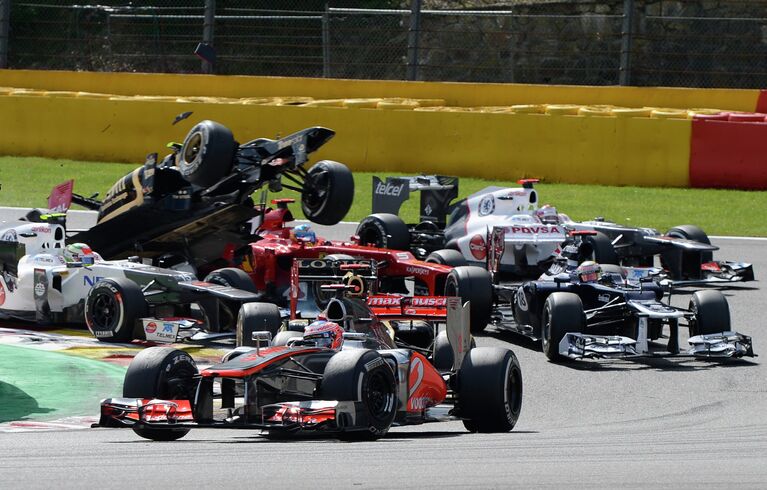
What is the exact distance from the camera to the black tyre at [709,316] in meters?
11.7

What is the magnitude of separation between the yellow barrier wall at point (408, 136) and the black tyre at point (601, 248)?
6120 mm

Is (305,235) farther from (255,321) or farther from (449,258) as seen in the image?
(255,321)

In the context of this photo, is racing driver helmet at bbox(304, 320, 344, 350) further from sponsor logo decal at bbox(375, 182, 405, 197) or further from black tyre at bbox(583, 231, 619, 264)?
sponsor logo decal at bbox(375, 182, 405, 197)

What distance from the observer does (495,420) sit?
28.8 ft

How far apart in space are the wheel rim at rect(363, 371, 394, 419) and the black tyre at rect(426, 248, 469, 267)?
5995 millimetres

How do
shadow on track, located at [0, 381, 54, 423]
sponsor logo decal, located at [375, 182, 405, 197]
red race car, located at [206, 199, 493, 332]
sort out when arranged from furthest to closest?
sponsor logo decal, located at [375, 182, 405, 197], red race car, located at [206, 199, 493, 332], shadow on track, located at [0, 381, 54, 423]

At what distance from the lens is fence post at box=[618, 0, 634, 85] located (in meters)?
23.0

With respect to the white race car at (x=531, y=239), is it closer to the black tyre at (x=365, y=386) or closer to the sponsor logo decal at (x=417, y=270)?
the sponsor logo decal at (x=417, y=270)

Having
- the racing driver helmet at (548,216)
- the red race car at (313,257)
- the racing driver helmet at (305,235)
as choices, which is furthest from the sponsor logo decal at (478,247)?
the racing driver helmet at (305,235)

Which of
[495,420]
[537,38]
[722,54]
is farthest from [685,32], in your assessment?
[495,420]

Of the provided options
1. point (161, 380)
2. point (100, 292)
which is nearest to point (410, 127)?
point (100, 292)

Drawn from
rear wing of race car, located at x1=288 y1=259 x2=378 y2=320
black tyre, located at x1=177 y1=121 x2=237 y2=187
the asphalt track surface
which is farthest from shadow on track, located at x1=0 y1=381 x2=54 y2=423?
black tyre, located at x1=177 y1=121 x2=237 y2=187

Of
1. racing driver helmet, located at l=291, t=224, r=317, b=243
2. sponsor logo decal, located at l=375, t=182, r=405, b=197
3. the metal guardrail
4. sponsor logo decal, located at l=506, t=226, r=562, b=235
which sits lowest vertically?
racing driver helmet, located at l=291, t=224, r=317, b=243

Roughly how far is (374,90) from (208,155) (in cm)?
1102
